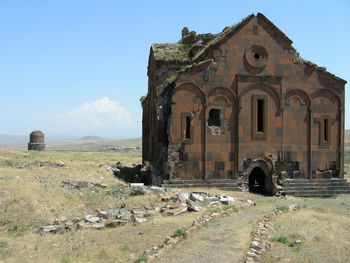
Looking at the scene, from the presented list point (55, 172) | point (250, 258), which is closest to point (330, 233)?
point (250, 258)

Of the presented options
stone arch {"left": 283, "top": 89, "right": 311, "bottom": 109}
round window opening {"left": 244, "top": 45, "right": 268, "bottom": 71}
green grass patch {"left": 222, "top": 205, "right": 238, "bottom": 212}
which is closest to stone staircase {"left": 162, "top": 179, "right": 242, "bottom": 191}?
green grass patch {"left": 222, "top": 205, "right": 238, "bottom": 212}

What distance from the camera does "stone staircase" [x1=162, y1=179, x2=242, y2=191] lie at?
17.5m

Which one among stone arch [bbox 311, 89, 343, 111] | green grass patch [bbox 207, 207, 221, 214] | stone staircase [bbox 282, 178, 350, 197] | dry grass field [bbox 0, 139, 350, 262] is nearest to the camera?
dry grass field [bbox 0, 139, 350, 262]

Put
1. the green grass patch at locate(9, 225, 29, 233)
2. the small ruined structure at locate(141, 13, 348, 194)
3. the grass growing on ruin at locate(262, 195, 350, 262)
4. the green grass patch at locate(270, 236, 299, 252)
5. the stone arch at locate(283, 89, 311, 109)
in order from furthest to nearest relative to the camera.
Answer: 1. the stone arch at locate(283, 89, 311, 109)
2. the small ruined structure at locate(141, 13, 348, 194)
3. the green grass patch at locate(9, 225, 29, 233)
4. the green grass patch at locate(270, 236, 299, 252)
5. the grass growing on ruin at locate(262, 195, 350, 262)

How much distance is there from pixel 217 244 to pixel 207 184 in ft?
30.3

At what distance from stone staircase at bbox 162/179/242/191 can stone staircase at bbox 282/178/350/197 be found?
251cm

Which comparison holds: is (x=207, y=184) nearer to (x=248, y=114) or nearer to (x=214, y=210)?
(x=248, y=114)

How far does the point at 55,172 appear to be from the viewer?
64.0 feet

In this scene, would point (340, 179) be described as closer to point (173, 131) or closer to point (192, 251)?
point (173, 131)

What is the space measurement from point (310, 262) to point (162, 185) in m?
10.4

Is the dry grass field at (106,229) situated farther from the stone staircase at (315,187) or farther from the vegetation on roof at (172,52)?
the vegetation on roof at (172,52)

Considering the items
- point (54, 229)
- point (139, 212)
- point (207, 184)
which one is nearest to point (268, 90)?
point (207, 184)

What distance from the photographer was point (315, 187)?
61.3 ft

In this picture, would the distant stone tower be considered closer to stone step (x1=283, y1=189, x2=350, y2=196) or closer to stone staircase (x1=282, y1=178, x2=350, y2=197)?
stone staircase (x1=282, y1=178, x2=350, y2=197)
